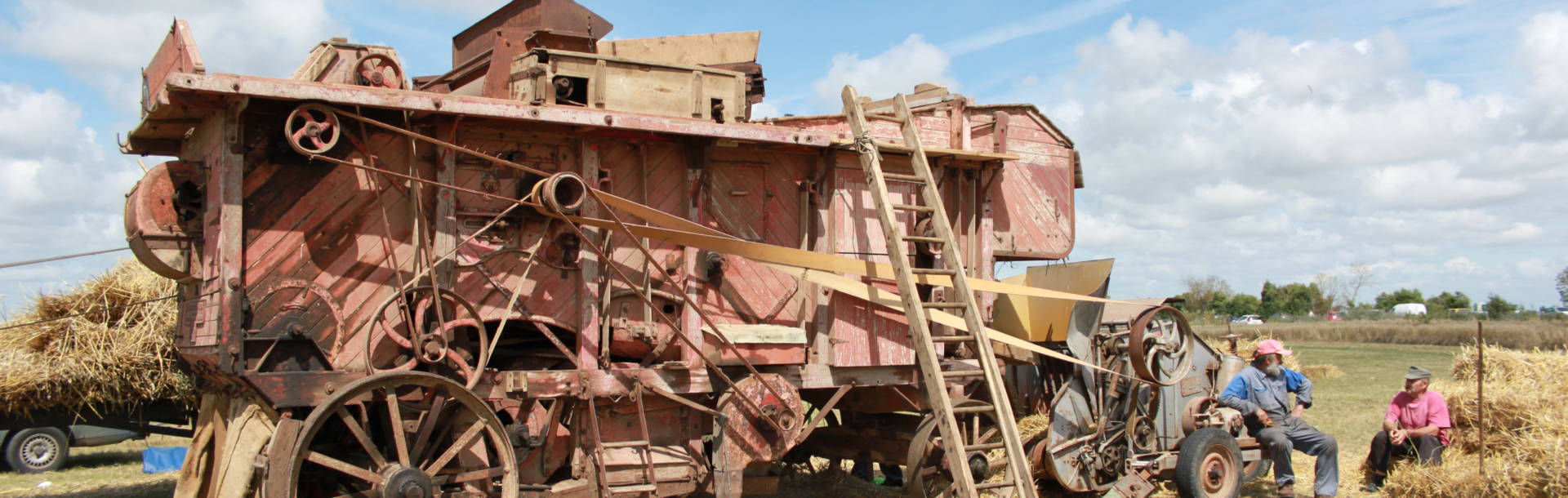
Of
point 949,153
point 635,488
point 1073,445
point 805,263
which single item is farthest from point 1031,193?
point 635,488

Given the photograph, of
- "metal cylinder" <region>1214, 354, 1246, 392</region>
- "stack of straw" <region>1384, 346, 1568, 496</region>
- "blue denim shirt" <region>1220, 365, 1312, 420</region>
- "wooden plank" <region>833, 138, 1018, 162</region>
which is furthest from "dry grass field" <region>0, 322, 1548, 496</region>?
"wooden plank" <region>833, 138, 1018, 162</region>

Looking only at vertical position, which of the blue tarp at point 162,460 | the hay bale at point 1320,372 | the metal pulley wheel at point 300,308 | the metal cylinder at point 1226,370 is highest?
the metal pulley wheel at point 300,308

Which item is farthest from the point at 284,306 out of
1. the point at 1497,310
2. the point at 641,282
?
the point at 1497,310

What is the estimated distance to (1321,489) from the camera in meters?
8.65

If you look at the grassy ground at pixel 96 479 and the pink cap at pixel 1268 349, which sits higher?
the pink cap at pixel 1268 349

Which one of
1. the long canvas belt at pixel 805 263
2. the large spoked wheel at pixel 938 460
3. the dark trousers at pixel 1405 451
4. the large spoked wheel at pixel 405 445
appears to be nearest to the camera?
the large spoked wheel at pixel 405 445

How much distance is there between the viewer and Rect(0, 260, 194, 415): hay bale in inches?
352

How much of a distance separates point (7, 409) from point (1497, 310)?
53.1 m

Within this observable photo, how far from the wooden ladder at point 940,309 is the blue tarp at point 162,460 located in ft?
26.6

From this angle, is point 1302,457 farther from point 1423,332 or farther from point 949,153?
point 1423,332

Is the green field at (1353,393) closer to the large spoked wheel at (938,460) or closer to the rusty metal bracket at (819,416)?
the large spoked wheel at (938,460)

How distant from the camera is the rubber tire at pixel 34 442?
1116 cm

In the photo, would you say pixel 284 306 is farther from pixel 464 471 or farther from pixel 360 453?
pixel 464 471

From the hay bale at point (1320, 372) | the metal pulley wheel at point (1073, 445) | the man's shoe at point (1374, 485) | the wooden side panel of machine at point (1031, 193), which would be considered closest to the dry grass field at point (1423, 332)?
the hay bale at point (1320, 372)
